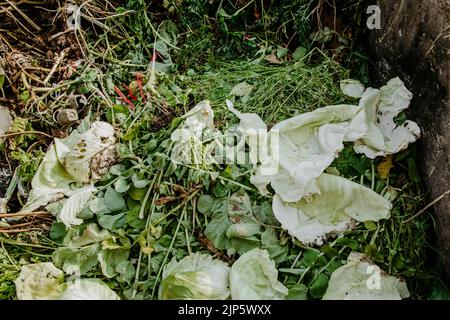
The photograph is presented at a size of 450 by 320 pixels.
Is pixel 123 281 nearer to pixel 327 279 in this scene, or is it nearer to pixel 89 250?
pixel 89 250

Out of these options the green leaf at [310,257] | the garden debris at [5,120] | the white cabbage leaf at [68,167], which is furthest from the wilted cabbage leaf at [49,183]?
the green leaf at [310,257]

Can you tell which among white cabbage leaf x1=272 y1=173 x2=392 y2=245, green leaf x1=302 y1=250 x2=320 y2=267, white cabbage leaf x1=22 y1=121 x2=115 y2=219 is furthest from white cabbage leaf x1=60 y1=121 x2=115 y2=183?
green leaf x1=302 y1=250 x2=320 y2=267

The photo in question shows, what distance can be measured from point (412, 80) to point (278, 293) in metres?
1.26

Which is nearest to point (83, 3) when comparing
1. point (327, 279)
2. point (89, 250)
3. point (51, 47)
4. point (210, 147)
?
point (51, 47)

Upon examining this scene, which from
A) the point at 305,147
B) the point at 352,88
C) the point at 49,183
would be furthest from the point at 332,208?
the point at 49,183

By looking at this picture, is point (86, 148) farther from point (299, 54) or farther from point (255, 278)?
point (299, 54)

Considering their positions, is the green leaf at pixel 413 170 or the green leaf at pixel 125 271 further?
the green leaf at pixel 413 170

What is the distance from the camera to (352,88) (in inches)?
105

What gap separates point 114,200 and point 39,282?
19.2 inches

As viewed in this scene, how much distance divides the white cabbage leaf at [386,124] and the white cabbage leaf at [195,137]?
0.72 metres

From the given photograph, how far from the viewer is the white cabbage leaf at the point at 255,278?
1.96 metres

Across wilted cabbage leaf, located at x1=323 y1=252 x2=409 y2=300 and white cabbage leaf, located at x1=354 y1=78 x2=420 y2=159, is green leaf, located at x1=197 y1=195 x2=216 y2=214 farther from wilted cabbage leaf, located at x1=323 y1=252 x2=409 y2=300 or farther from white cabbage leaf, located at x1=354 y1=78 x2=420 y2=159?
white cabbage leaf, located at x1=354 y1=78 x2=420 y2=159

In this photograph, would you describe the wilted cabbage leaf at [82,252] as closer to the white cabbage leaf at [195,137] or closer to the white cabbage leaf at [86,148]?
the white cabbage leaf at [86,148]

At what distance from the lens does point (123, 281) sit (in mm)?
2139
